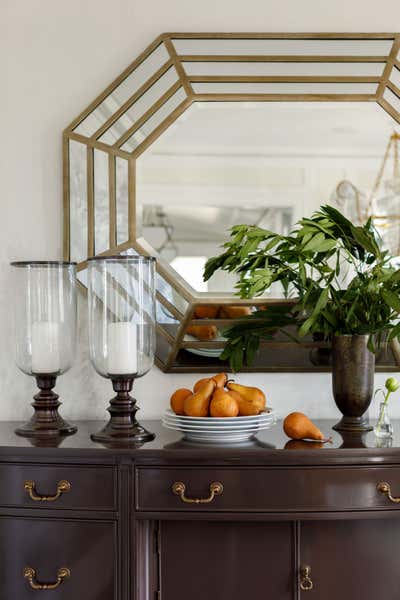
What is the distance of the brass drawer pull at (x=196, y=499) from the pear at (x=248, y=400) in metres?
0.21

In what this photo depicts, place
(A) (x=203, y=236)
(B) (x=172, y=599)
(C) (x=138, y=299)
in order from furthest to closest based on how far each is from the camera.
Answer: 1. (A) (x=203, y=236)
2. (C) (x=138, y=299)
3. (B) (x=172, y=599)

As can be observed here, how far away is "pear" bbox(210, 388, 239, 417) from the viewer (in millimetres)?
1820

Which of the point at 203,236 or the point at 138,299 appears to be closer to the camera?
the point at 138,299

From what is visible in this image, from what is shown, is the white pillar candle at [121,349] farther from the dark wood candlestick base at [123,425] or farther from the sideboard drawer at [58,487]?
the sideboard drawer at [58,487]

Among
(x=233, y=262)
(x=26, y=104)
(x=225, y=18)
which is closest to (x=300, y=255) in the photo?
(x=233, y=262)

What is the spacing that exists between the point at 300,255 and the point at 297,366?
0.43 meters

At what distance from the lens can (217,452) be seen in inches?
68.0

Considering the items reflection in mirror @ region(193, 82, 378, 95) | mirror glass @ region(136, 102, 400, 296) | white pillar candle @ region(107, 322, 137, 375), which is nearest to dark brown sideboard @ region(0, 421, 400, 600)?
white pillar candle @ region(107, 322, 137, 375)

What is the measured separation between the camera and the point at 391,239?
85.2 inches

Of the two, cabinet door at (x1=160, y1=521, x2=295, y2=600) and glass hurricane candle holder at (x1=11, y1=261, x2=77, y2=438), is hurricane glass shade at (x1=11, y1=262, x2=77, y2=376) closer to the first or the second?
glass hurricane candle holder at (x1=11, y1=261, x2=77, y2=438)

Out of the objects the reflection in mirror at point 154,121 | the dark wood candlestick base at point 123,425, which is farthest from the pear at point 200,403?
the reflection in mirror at point 154,121

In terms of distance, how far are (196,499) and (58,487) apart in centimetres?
33

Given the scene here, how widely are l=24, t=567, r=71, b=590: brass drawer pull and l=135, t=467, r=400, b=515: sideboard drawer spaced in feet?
0.93

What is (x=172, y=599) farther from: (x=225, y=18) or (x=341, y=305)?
(x=225, y=18)
